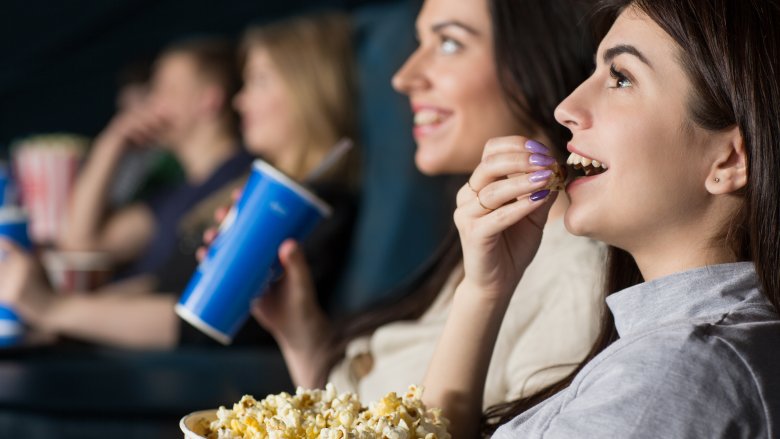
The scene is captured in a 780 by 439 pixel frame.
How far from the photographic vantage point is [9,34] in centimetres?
406

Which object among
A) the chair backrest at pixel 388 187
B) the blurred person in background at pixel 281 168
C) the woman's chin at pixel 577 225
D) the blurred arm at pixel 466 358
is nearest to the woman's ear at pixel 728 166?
the woman's chin at pixel 577 225

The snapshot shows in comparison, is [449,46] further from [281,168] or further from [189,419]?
[281,168]

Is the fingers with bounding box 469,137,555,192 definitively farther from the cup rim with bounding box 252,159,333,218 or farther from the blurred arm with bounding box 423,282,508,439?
the cup rim with bounding box 252,159,333,218

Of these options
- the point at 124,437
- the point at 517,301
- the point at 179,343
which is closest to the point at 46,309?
the point at 179,343

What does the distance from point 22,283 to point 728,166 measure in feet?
5.07

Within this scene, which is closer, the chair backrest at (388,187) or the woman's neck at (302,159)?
the chair backrest at (388,187)

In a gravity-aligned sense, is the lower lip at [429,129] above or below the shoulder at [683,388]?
above

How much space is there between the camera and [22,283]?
6.88 feet

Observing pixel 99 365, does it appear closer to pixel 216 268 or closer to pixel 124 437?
pixel 124 437

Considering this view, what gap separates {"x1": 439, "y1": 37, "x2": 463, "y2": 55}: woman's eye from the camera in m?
1.44

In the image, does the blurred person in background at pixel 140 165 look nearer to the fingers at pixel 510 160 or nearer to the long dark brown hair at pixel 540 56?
the long dark brown hair at pixel 540 56

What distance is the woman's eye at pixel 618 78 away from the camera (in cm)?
95

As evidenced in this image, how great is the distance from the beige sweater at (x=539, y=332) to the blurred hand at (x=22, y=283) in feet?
3.03

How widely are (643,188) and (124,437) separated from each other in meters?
1.01
